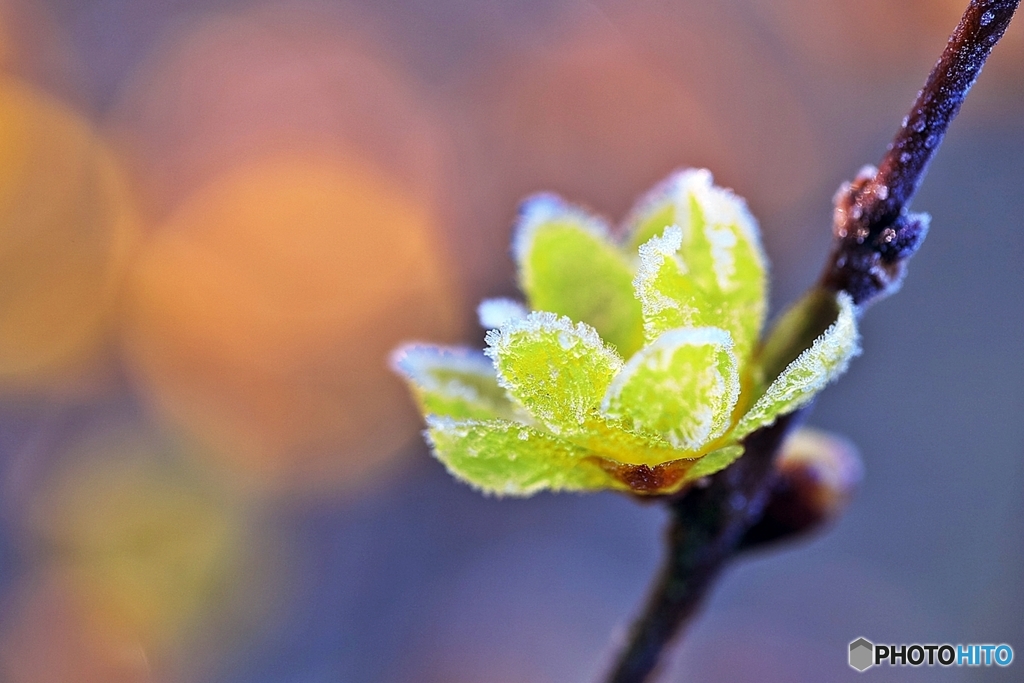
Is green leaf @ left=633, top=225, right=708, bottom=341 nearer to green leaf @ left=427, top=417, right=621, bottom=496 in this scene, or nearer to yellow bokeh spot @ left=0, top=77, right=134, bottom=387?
green leaf @ left=427, top=417, right=621, bottom=496

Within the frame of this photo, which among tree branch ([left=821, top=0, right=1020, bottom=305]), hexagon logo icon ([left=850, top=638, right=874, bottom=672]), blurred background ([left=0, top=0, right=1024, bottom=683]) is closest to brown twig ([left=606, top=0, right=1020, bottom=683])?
tree branch ([left=821, top=0, right=1020, bottom=305])

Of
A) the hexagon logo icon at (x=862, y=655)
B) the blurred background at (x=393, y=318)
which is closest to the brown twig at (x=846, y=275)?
the hexagon logo icon at (x=862, y=655)

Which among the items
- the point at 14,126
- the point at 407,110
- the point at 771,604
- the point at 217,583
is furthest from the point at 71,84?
the point at 771,604

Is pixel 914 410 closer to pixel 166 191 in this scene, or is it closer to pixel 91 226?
pixel 166 191

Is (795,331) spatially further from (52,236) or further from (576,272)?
(52,236)

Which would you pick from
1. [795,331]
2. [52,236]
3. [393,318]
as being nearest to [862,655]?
[795,331]

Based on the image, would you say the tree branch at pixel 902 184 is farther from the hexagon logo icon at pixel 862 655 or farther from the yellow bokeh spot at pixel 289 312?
the yellow bokeh spot at pixel 289 312
